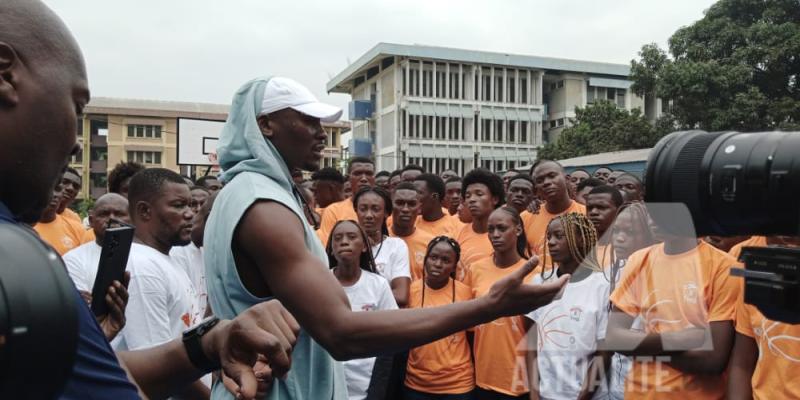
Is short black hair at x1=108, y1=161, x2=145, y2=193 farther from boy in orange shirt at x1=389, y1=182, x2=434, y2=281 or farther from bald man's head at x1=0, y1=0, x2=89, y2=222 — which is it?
bald man's head at x1=0, y1=0, x2=89, y2=222

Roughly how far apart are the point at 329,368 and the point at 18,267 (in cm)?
153

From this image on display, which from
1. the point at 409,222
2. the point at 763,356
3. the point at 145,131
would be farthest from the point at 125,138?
the point at 763,356

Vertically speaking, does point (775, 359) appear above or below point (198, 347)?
below

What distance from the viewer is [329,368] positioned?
6.71 feet

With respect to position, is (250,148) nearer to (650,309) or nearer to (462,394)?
(650,309)

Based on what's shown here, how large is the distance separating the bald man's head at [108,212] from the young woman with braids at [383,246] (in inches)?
68.0

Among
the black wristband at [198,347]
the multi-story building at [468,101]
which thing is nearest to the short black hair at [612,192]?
the black wristband at [198,347]

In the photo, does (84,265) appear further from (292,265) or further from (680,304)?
(680,304)

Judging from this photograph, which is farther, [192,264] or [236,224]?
[192,264]

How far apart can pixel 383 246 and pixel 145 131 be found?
43.4m

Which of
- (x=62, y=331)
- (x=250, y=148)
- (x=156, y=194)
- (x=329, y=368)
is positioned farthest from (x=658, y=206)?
(x=156, y=194)

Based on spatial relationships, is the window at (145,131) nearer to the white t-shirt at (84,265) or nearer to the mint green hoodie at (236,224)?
the white t-shirt at (84,265)

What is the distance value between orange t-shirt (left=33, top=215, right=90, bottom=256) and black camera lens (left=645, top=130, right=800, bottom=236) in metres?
4.59

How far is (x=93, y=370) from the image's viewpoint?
1.07 m
